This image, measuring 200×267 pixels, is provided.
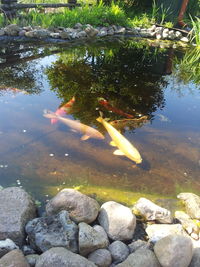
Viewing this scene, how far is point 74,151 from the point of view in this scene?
4496 millimetres

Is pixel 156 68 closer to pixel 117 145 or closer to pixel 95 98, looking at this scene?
pixel 95 98

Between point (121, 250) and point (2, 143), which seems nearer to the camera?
point (121, 250)

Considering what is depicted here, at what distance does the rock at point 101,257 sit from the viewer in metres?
2.67

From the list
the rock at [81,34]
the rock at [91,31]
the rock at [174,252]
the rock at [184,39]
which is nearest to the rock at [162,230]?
the rock at [174,252]

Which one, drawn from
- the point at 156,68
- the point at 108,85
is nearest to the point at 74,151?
the point at 108,85

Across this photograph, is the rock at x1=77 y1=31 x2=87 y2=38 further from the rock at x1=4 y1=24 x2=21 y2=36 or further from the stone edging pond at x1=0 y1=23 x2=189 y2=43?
the rock at x1=4 y1=24 x2=21 y2=36

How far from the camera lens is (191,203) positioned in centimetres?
359

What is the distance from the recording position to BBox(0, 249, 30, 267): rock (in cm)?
231

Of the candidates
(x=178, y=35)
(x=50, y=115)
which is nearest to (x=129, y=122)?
(x=50, y=115)

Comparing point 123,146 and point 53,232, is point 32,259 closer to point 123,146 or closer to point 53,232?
point 53,232

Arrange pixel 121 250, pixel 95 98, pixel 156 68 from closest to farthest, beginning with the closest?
pixel 121 250 < pixel 95 98 < pixel 156 68

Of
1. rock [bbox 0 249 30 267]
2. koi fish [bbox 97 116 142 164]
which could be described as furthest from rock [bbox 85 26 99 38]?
rock [bbox 0 249 30 267]

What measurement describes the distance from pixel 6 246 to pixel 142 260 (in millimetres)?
1228

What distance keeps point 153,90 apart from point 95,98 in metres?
1.69
